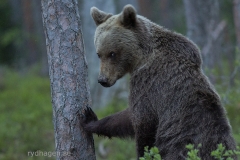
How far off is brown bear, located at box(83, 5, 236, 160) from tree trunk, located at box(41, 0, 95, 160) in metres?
0.20

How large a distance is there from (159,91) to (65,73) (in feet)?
3.37

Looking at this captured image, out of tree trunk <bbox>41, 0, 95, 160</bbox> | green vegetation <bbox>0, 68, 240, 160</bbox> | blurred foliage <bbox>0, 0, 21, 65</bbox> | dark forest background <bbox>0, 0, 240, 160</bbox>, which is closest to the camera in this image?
tree trunk <bbox>41, 0, 95, 160</bbox>

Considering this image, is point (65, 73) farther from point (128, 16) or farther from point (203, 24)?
point (203, 24)

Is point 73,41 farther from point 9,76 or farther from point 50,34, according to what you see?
point 9,76

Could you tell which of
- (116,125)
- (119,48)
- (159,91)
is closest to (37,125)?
(116,125)

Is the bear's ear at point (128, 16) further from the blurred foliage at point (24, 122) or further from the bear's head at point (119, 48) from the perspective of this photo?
the blurred foliage at point (24, 122)

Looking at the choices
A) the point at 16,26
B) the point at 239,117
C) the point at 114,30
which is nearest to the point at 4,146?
the point at 239,117

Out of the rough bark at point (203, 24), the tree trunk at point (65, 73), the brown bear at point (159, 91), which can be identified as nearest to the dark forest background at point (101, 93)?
the rough bark at point (203, 24)

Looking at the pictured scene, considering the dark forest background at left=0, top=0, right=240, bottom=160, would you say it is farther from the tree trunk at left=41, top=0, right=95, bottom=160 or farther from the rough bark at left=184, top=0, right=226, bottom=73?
the tree trunk at left=41, top=0, right=95, bottom=160

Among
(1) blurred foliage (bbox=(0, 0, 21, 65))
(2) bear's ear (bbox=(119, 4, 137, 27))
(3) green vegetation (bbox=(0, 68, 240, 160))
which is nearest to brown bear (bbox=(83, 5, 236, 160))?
(2) bear's ear (bbox=(119, 4, 137, 27))

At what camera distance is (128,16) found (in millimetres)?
5188

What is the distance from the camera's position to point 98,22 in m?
5.62

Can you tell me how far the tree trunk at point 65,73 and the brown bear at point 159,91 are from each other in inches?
7.9

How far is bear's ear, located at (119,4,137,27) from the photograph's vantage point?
5.12 meters
